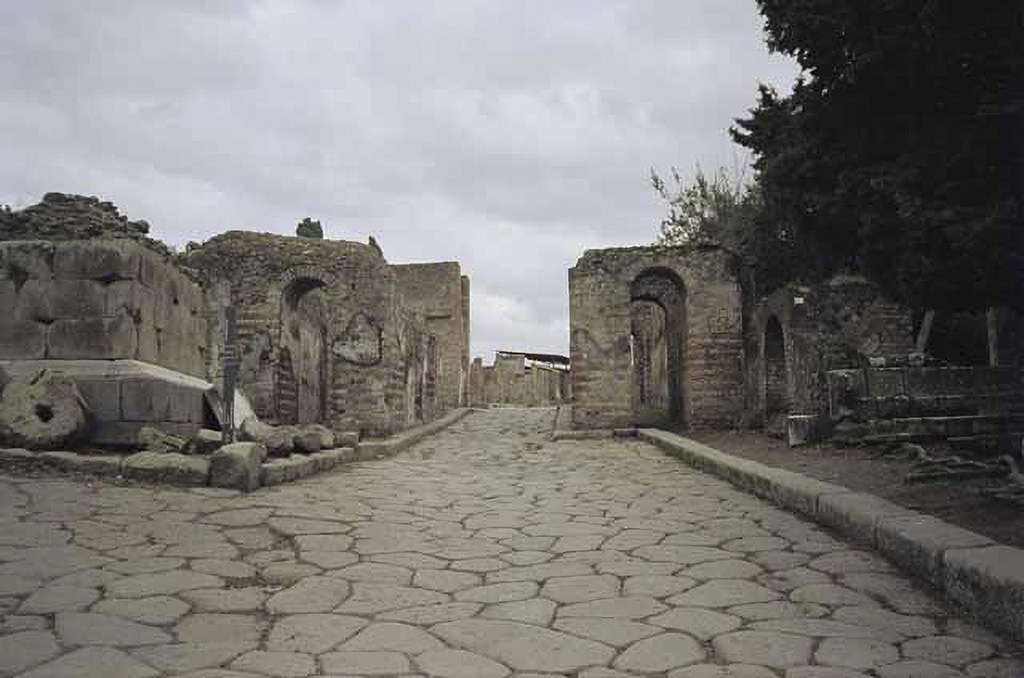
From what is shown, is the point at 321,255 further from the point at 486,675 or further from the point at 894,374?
the point at 486,675

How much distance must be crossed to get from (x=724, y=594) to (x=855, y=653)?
74 cm

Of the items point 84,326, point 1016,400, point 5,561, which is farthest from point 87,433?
point 1016,400

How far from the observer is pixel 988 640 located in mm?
2518

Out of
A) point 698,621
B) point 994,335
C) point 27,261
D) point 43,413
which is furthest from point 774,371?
point 27,261

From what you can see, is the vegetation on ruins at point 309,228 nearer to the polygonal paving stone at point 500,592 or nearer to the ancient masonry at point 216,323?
the ancient masonry at point 216,323

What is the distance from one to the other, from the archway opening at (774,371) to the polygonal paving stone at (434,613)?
32.8 ft

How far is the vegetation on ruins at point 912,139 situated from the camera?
14.2ft

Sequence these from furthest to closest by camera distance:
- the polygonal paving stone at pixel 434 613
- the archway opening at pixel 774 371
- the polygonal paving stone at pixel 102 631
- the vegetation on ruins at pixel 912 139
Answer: the archway opening at pixel 774 371 → the vegetation on ruins at pixel 912 139 → the polygonal paving stone at pixel 434 613 → the polygonal paving stone at pixel 102 631

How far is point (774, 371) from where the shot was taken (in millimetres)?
12312

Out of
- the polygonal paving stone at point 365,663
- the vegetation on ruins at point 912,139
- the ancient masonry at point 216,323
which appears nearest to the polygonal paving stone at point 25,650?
the polygonal paving stone at point 365,663

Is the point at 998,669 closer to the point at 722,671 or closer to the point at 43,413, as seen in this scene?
the point at 722,671

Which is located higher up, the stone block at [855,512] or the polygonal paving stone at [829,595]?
the stone block at [855,512]

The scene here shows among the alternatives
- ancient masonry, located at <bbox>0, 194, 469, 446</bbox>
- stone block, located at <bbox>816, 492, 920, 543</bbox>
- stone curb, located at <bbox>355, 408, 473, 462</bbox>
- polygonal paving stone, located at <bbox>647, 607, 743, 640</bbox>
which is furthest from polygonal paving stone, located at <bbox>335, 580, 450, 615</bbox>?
stone curb, located at <bbox>355, 408, 473, 462</bbox>

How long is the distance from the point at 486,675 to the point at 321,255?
11.3m
